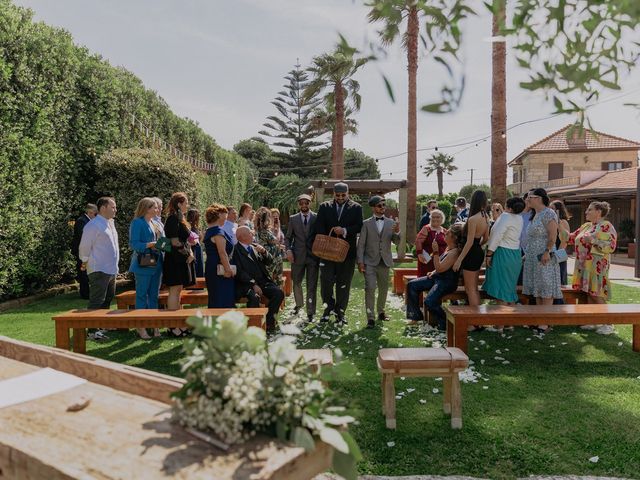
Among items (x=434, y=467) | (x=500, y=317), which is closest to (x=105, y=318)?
(x=434, y=467)

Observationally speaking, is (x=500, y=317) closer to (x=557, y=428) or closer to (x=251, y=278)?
(x=557, y=428)

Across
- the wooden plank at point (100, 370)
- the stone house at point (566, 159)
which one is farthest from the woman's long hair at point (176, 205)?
the stone house at point (566, 159)

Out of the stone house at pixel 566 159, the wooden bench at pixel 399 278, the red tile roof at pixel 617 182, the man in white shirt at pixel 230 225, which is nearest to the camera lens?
the man in white shirt at pixel 230 225

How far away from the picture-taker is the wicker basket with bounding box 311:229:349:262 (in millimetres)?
7699

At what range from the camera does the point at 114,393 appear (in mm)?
2660

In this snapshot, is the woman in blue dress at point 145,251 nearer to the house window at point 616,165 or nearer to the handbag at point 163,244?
the handbag at point 163,244

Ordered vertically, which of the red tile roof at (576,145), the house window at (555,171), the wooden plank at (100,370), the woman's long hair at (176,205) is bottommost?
the wooden plank at (100,370)

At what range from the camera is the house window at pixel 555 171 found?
4184 centimetres

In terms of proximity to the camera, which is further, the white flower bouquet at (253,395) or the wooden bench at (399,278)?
the wooden bench at (399,278)

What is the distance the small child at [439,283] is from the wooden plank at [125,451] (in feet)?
18.4

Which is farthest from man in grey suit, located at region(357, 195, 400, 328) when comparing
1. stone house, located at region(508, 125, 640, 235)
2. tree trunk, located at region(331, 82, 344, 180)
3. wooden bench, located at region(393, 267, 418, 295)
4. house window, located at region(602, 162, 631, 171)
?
house window, located at region(602, 162, 631, 171)

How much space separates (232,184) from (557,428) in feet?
79.0

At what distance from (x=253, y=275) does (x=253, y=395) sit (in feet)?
17.8

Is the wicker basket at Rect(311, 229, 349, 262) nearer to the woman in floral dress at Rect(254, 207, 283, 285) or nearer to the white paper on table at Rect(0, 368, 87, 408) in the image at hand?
the woman in floral dress at Rect(254, 207, 283, 285)
